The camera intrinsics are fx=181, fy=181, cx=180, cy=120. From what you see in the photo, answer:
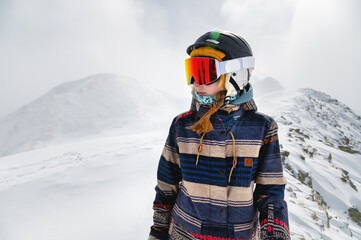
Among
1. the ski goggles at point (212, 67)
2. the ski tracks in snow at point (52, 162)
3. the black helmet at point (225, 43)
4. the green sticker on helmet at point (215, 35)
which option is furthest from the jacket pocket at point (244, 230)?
the ski tracks in snow at point (52, 162)

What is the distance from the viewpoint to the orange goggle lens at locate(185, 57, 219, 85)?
4.41 feet

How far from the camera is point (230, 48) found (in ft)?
4.41

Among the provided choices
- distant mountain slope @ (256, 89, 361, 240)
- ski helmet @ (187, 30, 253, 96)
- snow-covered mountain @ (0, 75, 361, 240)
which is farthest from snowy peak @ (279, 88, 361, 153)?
ski helmet @ (187, 30, 253, 96)

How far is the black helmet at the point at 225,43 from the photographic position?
4.38ft

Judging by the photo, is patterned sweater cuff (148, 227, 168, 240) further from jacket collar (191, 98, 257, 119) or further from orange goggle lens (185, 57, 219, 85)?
orange goggle lens (185, 57, 219, 85)

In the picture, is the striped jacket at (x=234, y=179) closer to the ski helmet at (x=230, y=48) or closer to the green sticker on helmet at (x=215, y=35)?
the ski helmet at (x=230, y=48)

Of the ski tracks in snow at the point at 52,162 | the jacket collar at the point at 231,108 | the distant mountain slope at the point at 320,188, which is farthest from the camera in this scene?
the ski tracks in snow at the point at 52,162

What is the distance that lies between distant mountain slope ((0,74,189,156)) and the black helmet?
1802cm

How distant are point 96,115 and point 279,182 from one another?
29.6 metres

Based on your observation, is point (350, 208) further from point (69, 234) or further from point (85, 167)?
point (85, 167)

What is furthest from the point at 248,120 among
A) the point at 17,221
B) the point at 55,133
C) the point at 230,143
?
the point at 55,133

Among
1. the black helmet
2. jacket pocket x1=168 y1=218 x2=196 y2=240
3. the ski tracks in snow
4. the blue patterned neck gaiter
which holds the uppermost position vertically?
the black helmet

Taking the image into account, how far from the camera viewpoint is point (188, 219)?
1.36 meters

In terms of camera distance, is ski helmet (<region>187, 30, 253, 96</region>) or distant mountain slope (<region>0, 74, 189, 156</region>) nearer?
ski helmet (<region>187, 30, 253, 96</region>)
